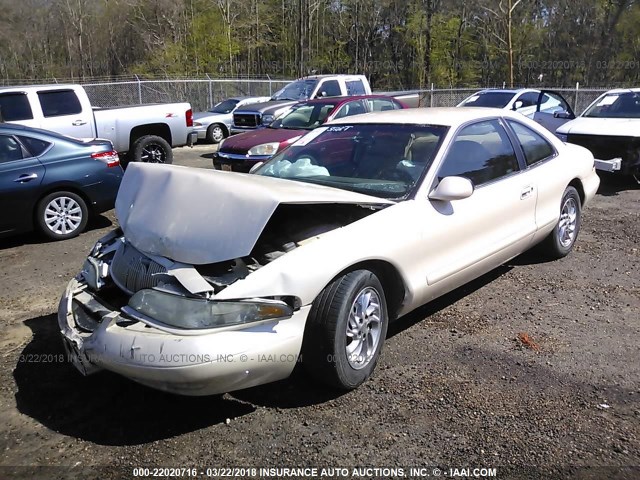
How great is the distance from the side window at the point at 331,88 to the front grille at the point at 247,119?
1720 millimetres

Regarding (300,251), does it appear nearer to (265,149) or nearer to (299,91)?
(265,149)

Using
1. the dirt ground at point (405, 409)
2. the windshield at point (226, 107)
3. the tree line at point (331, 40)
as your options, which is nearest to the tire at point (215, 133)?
the windshield at point (226, 107)

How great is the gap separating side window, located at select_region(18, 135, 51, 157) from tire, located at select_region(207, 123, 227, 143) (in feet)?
36.1

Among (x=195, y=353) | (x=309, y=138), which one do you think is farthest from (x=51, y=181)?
(x=195, y=353)

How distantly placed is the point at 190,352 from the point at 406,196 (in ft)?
6.05

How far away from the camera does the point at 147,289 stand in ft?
10.3

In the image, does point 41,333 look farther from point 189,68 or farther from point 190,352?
point 189,68

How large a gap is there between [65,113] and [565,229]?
885cm

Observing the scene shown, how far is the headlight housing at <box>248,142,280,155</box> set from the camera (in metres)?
9.70

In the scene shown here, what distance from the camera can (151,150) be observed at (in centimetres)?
1158

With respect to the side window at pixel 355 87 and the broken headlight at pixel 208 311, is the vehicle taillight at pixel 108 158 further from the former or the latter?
the side window at pixel 355 87

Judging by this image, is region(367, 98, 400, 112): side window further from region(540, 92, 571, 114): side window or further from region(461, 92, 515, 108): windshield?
region(540, 92, 571, 114): side window

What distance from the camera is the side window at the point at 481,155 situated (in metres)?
4.30

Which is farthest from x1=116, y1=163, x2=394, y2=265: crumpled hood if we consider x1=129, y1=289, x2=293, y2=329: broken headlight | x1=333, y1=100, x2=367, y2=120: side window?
x1=333, y1=100, x2=367, y2=120: side window
